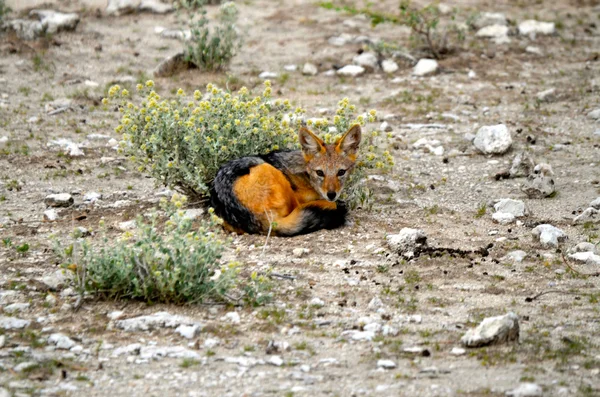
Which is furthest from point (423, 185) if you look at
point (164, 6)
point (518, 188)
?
point (164, 6)

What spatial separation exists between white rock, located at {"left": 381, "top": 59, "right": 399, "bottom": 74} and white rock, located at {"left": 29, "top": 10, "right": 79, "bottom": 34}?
4731 mm

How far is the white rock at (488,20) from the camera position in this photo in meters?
13.9

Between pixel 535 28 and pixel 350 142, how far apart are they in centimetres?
717

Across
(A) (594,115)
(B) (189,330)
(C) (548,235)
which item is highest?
(B) (189,330)

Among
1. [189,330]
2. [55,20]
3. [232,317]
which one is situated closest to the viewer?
[189,330]

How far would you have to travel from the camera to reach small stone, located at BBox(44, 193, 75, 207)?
8062 mm

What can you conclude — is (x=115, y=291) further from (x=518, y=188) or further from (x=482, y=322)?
(x=518, y=188)

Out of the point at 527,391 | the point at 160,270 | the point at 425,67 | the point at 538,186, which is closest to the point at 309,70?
the point at 425,67

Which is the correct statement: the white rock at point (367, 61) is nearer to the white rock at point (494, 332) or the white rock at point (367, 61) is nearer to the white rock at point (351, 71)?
the white rock at point (351, 71)

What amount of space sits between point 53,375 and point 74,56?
8581mm

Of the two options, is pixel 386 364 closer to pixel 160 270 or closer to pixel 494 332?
pixel 494 332

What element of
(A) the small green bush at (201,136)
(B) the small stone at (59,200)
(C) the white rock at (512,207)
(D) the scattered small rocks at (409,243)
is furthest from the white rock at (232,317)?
(C) the white rock at (512,207)

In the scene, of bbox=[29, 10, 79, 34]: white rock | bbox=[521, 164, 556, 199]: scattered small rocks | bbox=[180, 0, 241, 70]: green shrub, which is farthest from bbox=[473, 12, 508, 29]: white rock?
bbox=[29, 10, 79, 34]: white rock

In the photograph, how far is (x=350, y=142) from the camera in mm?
7664
